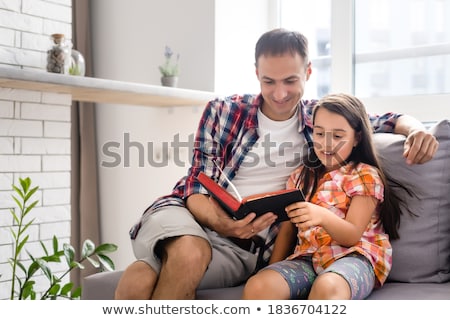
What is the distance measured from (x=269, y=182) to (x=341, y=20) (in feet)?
3.97

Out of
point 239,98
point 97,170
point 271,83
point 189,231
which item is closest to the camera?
point 189,231

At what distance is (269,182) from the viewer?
1997mm


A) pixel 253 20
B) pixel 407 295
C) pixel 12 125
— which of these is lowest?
pixel 407 295

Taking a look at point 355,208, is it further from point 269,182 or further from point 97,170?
point 97,170

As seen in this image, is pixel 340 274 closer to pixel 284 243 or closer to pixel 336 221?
pixel 336 221

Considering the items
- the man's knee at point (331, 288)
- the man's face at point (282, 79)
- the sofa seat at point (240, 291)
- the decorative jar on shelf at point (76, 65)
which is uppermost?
the decorative jar on shelf at point (76, 65)

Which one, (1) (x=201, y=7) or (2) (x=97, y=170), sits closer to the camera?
(1) (x=201, y=7)

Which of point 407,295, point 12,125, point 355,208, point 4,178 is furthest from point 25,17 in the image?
point 407,295

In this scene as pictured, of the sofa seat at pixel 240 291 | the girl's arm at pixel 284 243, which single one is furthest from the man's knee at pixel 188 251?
the girl's arm at pixel 284 243

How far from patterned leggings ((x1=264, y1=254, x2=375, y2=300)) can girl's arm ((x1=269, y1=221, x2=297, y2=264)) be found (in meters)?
0.13

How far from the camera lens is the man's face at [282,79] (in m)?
1.96

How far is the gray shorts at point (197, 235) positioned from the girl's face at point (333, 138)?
404 mm

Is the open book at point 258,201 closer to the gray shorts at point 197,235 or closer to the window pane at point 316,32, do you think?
the gray shorts at point 197,235

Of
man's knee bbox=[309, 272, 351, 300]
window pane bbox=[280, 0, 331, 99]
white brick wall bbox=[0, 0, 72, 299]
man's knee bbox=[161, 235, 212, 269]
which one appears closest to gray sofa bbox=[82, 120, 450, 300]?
man's knee bbox=[161, 235, 212, 269]
